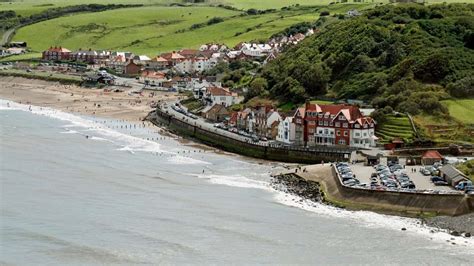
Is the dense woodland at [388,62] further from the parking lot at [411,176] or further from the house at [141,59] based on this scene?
the house at [141,59]

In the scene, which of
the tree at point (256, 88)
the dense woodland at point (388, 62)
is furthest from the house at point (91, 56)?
the tree at point (256, 88)

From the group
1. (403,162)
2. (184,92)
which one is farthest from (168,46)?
(403,162)

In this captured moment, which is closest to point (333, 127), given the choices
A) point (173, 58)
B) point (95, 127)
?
point (95, 127)

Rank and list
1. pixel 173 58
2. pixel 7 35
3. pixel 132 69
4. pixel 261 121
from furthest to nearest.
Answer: pixel 7 35, pixel 173 58, pixel 132 69, pixel 261 121

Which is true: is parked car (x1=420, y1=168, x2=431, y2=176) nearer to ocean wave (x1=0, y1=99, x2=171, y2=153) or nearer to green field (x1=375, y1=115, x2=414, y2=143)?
green field (x1=375, y1=115, x2=414, y2=143)

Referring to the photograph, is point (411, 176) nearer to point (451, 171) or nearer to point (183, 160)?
point (451, 171)

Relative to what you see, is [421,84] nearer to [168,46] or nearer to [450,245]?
[450,245]

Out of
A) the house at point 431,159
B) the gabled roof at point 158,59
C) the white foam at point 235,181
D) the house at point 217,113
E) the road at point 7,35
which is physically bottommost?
the white foam at point 235,181
